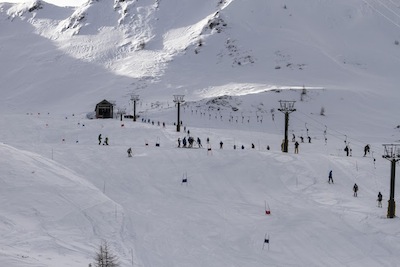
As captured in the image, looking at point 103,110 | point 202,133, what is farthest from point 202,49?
point 202,133

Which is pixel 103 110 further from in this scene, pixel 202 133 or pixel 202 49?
pixel 202 49

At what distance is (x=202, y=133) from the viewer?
5550cm

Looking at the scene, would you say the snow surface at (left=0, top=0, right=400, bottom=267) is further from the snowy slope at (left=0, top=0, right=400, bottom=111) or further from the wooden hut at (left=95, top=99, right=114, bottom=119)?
the wooden hut at (left=95, top=99, right=114, bottom=119)

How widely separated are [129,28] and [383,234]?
13667 centimetres

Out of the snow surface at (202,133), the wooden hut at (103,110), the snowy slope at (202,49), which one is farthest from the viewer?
the snowy slope at (202,49)

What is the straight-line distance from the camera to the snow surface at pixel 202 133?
23047 mm

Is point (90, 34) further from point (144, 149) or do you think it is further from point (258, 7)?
point (144, 149)

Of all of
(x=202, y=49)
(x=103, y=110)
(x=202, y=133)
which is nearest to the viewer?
(x=202, y=133)

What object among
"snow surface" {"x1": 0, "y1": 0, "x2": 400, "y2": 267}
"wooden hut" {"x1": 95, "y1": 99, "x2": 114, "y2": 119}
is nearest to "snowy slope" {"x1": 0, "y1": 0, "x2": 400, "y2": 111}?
"snow surface" {"x1": 0, "y1": 0, "x2": 400, "y2": 267}

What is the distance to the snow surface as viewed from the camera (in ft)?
75.6

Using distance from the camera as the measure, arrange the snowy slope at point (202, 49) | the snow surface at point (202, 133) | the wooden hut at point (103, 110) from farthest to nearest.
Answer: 1. the snowy slope at point (202, 49)
2. the wooden hut at point (103, 110)
3. the snow surface at point (202, 133)

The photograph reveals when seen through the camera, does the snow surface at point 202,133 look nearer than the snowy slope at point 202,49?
Yes

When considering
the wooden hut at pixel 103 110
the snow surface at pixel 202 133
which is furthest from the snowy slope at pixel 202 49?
the wooden hut at pixel 103 110

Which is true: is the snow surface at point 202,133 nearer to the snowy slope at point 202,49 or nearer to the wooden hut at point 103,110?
the snowy slope at point 202,49
